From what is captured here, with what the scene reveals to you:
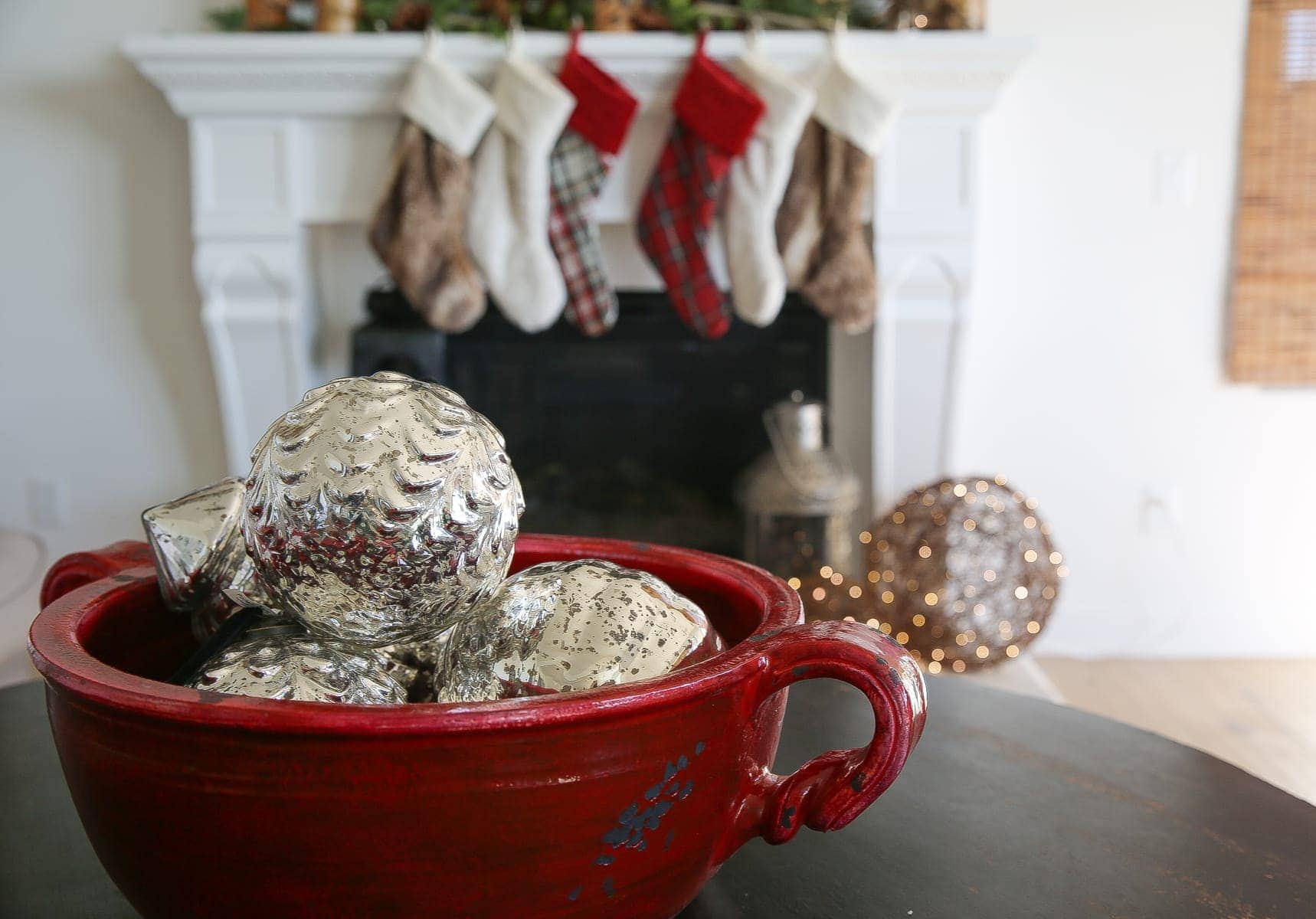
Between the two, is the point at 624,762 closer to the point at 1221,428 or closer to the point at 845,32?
the point at 845,32

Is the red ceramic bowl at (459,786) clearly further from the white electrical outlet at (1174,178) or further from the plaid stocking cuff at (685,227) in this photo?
the white electrical outlet at (1174,178)

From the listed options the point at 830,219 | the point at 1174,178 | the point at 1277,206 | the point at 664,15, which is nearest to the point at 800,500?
the point at 830,219

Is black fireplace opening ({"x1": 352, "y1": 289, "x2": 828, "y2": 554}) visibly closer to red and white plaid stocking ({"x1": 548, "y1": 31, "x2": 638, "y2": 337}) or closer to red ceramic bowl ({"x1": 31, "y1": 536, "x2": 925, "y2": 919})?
red and white plaid stocking ({"x1": 548, "y1": 31, "x2": 638, "y2": 337})

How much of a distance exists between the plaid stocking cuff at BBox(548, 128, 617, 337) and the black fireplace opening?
162 millimetres

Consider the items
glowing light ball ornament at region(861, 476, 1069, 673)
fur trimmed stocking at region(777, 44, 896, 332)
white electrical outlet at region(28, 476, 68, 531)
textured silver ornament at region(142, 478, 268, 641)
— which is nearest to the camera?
textured silver ornament at region(142, 478, 268, 641)

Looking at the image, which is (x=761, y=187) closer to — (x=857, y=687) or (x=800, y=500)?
(x=800, y=500)

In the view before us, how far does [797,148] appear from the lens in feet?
7.09

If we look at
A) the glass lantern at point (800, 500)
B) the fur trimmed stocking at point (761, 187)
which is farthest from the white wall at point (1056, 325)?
the fur trimmed stocking at point (761, 187)

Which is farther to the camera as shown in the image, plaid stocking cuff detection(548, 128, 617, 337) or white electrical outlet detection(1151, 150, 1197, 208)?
white electrical outlet detection(1151, 150, 1197, 208)

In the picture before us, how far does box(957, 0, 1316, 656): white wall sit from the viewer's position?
2365 mm

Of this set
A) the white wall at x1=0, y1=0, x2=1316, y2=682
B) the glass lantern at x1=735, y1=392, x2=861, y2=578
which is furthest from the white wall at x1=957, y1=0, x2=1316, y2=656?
the glass lantern at x1=735, y1=392, x2=861, y2=578

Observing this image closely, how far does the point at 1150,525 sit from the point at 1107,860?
2216 mm

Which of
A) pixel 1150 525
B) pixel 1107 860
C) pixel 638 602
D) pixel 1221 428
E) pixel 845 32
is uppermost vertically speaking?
pixel 845 32

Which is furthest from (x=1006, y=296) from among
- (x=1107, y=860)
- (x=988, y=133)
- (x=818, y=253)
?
(x=1107, y=860)
